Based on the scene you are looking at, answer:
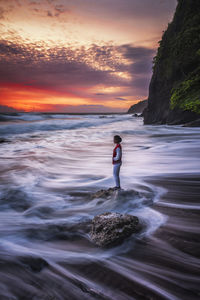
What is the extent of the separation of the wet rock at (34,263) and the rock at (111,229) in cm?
83

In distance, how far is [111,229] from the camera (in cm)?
319

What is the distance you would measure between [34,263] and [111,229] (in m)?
1.26

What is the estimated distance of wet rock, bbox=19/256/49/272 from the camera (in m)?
2.83

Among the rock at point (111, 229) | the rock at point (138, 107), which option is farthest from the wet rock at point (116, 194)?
the rock at point (138, 107)

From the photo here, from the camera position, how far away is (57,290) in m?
2.44

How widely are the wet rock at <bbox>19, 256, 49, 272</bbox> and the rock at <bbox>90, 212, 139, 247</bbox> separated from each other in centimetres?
83

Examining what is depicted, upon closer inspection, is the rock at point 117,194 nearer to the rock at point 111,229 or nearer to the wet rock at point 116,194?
the wet rock at point 116,194

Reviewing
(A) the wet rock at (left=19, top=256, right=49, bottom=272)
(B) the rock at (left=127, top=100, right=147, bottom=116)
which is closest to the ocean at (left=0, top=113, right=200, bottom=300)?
(A) the wet rock at (left=19, top=256, right=49, bottom=272)

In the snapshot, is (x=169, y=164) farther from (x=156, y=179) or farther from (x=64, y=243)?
(x=64, y=243)

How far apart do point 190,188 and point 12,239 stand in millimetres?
4768

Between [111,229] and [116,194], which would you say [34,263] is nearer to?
[111,229]

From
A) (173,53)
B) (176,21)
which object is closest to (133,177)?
(173,53)

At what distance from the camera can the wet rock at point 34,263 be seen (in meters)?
2.83

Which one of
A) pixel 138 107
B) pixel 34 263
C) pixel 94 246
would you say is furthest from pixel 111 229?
pixel 138 107
